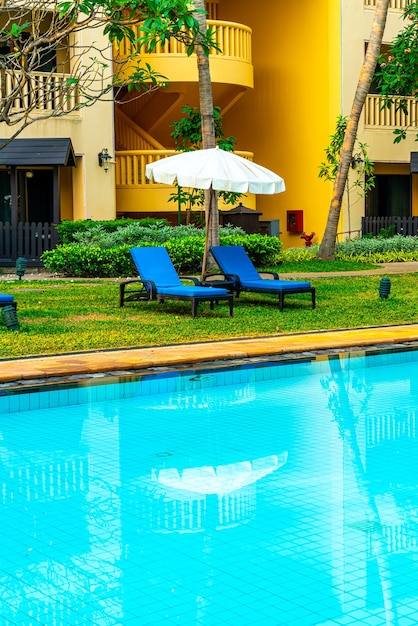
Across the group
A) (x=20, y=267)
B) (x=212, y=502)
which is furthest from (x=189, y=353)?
(x=20, y=267)

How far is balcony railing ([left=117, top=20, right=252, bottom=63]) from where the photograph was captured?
24797 millimetres

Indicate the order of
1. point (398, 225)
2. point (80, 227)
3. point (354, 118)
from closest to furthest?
point (80, 227) → point (354, 118) → point (398, 225)

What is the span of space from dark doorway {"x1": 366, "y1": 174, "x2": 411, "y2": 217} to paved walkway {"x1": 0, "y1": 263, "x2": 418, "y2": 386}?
17110 millimetres

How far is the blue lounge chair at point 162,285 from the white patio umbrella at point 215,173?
3.88 ft

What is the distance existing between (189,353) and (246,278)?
4.70 m

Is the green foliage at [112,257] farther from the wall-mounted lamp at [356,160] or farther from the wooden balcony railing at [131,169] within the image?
the wall-mounted lamp at [356,160]

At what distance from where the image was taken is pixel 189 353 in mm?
11547

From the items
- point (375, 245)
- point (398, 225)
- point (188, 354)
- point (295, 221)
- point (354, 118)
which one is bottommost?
point (188, 354)

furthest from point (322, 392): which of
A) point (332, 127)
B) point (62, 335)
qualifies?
point (332, 127)

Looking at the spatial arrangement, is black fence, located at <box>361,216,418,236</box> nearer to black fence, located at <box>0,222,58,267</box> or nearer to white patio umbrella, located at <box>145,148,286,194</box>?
black fence, located at <box>0,222,58,267</box>

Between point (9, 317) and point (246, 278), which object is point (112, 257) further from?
point (9, 317)

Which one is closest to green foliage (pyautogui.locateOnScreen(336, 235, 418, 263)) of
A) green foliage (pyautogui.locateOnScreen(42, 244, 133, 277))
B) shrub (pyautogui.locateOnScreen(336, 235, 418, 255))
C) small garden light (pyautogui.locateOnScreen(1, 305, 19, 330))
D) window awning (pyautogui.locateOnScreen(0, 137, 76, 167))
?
shrub (pyautogui.locateOnScreen(336, 235, 418, 255))

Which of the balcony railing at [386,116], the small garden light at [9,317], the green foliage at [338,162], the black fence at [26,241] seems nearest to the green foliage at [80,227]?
the black fence at [26,241]

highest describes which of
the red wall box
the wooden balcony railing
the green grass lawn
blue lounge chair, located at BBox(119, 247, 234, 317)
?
the wooden balcony railing
